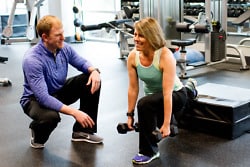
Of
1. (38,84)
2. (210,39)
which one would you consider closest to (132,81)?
(38,84)

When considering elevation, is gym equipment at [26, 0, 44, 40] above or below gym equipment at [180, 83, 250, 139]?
above

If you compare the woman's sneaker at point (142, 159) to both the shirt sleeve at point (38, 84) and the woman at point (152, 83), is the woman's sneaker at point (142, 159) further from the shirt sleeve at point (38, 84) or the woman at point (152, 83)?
the shirt sleeve at point (38, 84)

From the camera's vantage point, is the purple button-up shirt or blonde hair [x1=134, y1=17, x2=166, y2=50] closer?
blonde hair [x1=134, y1=17, x2=166, y2=50]

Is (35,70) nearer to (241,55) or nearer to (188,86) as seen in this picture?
(188,86)

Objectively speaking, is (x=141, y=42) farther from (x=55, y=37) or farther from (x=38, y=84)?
(x=38, y=84)

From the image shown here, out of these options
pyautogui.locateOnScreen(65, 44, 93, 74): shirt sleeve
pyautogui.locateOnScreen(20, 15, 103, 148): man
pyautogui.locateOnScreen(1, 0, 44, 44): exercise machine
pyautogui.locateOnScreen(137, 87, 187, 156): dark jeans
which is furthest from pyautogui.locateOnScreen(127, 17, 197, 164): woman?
pyautogui.locateOnScreen(1, 0, 44, 44): exercise machine

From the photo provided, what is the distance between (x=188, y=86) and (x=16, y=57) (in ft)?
16.7

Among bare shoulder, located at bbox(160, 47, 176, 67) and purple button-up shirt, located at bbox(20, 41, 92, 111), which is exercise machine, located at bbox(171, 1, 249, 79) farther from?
bare shoulder, located at bbox(160, 47, 176, 67)

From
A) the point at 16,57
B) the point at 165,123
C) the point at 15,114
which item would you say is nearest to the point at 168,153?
the point at 165,123

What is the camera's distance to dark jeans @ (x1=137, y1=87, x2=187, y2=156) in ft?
8.57

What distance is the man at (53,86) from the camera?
276 cm

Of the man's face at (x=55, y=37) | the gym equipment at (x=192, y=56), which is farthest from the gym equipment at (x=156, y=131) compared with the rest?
the gym equipment at (x=192, y=56)

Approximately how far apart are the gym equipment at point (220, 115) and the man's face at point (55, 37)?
1.17 metres

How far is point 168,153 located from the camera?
290cm
